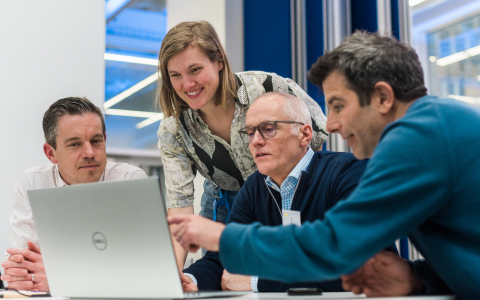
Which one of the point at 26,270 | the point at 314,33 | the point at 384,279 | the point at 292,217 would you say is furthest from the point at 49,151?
the point at 314,33

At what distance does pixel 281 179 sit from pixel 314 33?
1977mm

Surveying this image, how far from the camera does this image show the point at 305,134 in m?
1.94

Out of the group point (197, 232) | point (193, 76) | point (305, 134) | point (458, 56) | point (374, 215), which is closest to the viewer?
point (374, 215)

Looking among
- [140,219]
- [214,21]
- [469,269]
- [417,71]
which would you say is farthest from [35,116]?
[469,269]

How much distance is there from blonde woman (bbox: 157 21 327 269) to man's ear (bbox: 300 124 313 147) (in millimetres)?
184

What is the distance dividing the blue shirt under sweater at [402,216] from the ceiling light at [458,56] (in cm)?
185

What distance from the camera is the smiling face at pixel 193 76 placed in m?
2.02

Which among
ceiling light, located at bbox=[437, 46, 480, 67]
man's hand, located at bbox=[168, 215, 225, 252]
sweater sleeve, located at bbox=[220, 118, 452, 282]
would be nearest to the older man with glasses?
man's hand, located at bbox=[168, 215, 225, 252]

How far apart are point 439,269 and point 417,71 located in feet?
1.54

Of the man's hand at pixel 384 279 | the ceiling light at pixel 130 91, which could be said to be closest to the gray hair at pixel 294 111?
the man's hand at pixel 384 279

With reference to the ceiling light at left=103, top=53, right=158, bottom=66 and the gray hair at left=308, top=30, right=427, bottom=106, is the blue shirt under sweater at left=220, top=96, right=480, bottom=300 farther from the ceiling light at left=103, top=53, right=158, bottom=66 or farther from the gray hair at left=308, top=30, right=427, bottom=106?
the ceiling light at left=103, top=53, right=158, bottom=66

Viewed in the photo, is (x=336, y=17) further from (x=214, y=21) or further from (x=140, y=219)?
(x=140, y=219)

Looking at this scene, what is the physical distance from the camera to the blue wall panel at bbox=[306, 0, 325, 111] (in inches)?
136

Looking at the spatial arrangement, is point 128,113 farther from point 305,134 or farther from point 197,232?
point 197,232
